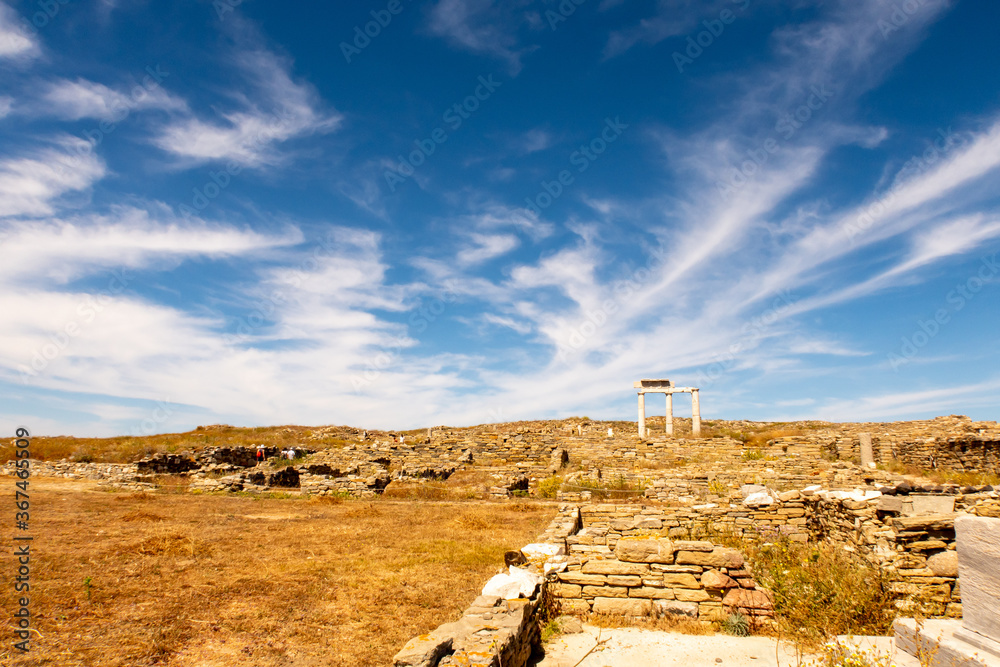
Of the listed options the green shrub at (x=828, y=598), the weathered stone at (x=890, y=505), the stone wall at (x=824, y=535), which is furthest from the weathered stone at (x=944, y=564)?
the weathered stone at (x=890, y=505)

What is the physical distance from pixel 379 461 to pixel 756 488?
16.5 metres

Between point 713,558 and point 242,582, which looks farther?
point 242,582

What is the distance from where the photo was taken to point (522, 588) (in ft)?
17.1

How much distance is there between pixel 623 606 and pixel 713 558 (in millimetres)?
1295

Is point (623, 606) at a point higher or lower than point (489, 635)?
lower

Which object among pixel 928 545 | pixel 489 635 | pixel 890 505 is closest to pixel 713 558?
pixel 928 545

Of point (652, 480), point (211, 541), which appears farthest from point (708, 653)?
point (652, 480)

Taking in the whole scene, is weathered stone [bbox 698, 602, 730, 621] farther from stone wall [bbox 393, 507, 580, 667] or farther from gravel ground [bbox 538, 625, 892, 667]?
stone wall [bbox 393, 507, 580, 667]

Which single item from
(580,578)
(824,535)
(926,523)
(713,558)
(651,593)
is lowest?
(651,593)

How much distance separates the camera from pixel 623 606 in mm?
5801

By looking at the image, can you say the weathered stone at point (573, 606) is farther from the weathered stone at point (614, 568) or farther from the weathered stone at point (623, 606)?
the weathered stone at point (614, 568)

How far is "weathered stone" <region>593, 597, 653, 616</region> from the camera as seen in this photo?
5.73 meters

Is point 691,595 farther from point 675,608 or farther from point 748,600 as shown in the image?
point 748,600

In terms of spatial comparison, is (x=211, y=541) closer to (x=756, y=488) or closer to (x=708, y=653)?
(x=708, y=653)
